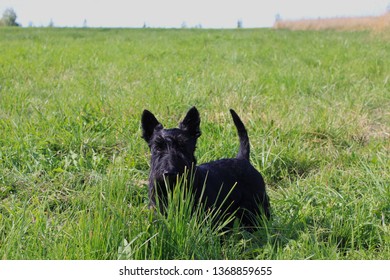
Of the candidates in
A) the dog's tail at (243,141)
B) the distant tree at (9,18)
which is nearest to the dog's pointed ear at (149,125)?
the dog's tail at (243,141)

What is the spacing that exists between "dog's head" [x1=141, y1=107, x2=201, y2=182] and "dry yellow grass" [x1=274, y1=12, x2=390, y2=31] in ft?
61.4

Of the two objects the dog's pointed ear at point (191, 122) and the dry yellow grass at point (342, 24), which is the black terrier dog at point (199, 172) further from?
the dry yellow grass at point (342, 24)

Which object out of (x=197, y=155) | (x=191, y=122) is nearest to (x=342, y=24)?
(x=197, y=155)

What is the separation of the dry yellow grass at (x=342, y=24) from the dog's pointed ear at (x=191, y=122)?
735 inches

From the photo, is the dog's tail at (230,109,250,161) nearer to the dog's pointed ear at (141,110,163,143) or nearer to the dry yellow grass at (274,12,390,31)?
the dog's pointed ear at (141,110,163,143)

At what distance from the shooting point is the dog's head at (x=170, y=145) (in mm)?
3504

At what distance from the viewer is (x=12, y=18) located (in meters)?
49.6

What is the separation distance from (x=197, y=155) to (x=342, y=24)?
2967 centimetres

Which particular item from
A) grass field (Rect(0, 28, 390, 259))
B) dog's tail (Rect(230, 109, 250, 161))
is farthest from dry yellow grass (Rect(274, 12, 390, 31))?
dog's tail (Rect(230, 109, 250, 161))

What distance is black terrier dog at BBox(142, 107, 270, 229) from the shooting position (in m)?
3.55

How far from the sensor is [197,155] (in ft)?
17.3

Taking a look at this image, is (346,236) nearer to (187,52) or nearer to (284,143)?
(284,143)

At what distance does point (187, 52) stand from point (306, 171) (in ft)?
31.0
